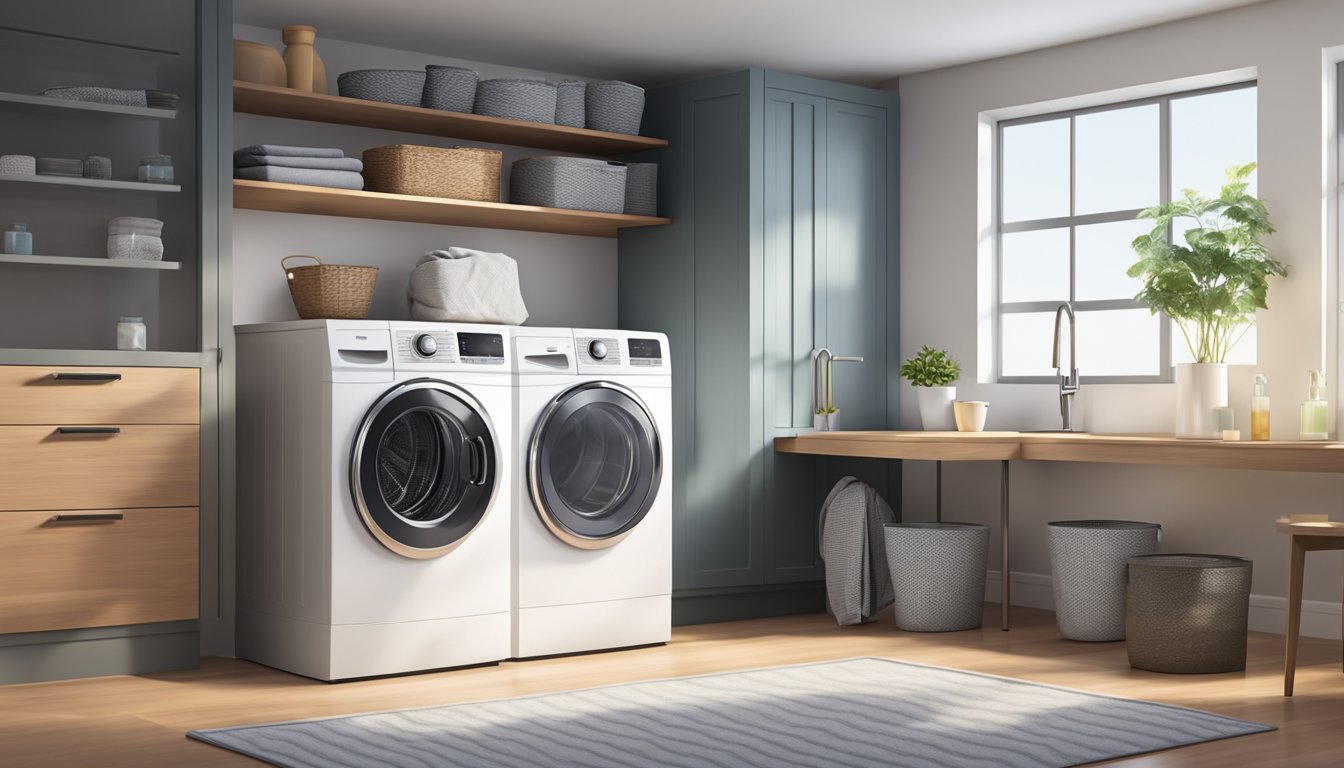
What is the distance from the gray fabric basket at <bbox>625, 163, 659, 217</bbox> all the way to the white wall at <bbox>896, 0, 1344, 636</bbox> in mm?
1110

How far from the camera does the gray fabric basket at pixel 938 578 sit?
5.22 meters

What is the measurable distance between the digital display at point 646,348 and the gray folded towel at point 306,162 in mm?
1116

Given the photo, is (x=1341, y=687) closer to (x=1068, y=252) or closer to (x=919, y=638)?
(x=919, y=638)

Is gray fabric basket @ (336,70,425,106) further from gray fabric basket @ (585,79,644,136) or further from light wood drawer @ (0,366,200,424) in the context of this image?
light wood drawer @ (0,366,200,424)

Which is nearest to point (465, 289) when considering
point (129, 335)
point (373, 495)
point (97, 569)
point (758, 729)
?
point (373, 495)

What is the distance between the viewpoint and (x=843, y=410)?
5.89 metres

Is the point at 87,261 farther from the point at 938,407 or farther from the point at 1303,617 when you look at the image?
the point at 1303,617

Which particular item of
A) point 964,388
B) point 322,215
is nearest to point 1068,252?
point 964,388

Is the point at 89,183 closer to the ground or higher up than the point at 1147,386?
higher up

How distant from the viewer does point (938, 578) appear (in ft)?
17.1

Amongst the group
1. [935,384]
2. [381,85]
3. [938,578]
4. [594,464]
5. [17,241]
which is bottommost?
[938,578]

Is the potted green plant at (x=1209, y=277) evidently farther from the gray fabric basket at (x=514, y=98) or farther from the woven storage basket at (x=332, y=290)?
the woven storage basket at (x=332, y=290)

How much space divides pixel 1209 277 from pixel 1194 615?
1226mm

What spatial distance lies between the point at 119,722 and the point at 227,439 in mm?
1095
